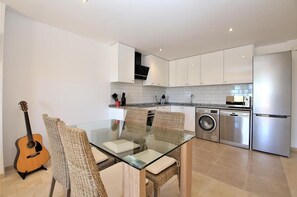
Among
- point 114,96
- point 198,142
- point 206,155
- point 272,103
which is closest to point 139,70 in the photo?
point 114,96

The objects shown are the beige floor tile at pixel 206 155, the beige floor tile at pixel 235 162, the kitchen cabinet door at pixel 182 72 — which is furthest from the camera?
the kitchen cabinet door at pixel 182 72

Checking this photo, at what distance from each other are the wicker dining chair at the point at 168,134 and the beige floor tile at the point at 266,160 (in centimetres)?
176

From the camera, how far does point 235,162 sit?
232 centimetres

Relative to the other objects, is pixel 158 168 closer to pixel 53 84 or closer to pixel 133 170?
pixel 133 170

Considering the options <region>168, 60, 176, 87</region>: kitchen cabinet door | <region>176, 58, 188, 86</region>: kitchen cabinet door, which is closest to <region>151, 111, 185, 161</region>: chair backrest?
<region>176, 58, 188, 86</region>: kitchen cabinet door

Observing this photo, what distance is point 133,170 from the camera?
87 cm

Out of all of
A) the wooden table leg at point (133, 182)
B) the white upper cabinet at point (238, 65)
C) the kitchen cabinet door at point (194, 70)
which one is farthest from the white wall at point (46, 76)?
the white upper cabinet at point (238, 65)

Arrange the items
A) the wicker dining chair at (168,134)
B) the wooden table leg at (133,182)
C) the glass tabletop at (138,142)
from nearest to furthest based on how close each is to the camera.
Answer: the wooden table leg at (133,182) → the glass tabletop at (138,142) → the wicker dining chair at (168,134)

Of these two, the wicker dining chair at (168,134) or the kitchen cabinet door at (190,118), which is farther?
the kitchen cabinet door at (190,118)

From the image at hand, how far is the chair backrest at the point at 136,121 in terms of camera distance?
1.88 m

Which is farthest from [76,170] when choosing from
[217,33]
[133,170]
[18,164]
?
[217,33]

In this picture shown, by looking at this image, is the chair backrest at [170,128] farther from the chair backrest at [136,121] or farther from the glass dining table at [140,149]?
the chair backrest at [136,121]

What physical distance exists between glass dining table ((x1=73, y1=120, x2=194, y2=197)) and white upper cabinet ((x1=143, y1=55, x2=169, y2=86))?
222cm

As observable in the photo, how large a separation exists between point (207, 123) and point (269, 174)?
1573 millimetres
